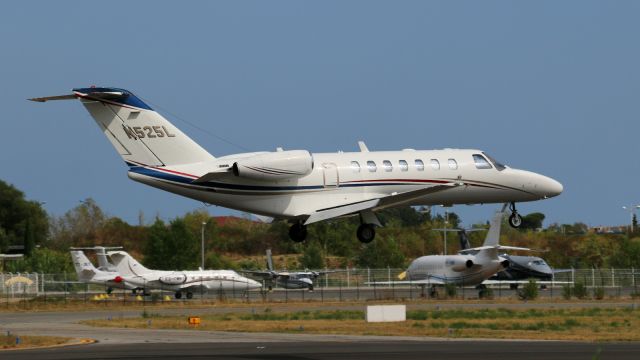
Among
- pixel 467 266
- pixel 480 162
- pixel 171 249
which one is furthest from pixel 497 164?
pixel 171 249

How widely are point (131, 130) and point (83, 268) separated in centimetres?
4705

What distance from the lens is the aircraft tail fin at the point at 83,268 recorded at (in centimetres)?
8588

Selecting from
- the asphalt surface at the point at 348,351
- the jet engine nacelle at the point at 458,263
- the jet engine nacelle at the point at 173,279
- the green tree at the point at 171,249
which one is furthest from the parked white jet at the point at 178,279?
the asphalt surface at the point at 348,351

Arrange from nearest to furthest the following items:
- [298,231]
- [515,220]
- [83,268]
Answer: [298,231] < [515,220] < [83,268]

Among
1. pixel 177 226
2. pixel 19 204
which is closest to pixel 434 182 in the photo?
pixel 177 226

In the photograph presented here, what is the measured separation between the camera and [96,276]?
85938 millimetres

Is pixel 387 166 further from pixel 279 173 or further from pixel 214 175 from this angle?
pixel 214 175

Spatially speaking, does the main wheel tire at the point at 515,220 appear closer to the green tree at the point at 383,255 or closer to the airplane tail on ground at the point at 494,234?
the airplane tail on ground at the point at 494,234

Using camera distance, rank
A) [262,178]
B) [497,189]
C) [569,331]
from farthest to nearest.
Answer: [569,331], [497,189], [262,178]

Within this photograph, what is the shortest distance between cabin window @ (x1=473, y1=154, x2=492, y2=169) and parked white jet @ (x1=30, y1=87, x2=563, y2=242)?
55 centimetres

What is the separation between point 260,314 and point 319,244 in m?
54.1

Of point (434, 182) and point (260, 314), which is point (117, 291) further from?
point (434, 182)

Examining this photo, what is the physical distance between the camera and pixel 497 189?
4506 centimetres

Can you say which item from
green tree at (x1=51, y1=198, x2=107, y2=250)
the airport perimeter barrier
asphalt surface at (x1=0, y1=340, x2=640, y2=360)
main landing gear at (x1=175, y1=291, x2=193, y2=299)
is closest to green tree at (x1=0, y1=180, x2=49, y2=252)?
green tree at (x1=51, y1=198, x2=107, y2=250)
